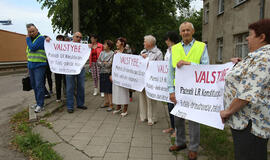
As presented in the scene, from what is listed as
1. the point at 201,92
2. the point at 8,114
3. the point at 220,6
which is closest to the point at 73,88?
the point at 8,114

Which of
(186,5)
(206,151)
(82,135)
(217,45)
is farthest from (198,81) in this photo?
(186,5)

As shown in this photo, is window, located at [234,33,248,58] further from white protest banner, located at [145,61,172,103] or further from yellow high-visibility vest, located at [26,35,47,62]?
yellow high-visibility vest, located at [26,35,47,62]

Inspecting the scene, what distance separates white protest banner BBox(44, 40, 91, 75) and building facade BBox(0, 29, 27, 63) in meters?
17.0

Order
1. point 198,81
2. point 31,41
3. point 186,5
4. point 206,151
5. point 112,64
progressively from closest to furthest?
point 198,81, point 206,151, point 31,41, point 112,64, point 186,5

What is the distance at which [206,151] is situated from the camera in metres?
3.51

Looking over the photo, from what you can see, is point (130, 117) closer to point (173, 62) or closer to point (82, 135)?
point (82, 135)

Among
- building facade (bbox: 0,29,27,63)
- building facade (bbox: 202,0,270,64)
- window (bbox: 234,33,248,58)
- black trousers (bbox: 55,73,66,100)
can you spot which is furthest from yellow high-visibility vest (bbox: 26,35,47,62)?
building facade (bbox: 0,29,27,63)

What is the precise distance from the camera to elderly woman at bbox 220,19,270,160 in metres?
1.84

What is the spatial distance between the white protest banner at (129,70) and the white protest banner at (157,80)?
36 cm

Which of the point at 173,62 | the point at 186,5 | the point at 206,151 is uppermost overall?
the point at 186,5

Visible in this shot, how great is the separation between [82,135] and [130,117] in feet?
5.24

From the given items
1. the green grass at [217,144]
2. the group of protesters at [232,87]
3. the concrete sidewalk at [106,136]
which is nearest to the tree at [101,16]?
the group of protesters at [232,87]

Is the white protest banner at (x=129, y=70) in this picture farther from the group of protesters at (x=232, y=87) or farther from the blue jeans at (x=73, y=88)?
the blue jeans at (x=73, y=88)

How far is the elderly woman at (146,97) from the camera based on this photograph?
4.57 metres
